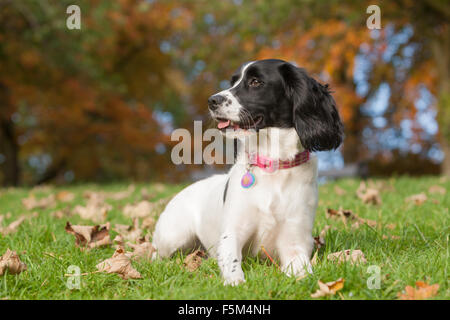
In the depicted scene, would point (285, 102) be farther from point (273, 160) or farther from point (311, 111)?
point (273, 160)

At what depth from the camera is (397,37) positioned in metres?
14.2

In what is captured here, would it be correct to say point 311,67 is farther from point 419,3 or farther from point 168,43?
point 168,43

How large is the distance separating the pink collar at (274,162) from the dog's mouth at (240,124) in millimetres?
179

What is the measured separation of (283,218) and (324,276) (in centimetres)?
49

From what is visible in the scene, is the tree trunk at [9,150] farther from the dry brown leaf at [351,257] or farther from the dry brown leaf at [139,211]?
the dry brown leaf at [351,257]

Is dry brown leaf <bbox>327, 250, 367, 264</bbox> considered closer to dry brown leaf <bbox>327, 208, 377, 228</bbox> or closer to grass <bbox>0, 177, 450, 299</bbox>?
grass <bbox>0, 177, 450, 299</bbox>

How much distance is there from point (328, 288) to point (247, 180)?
805 millimetres

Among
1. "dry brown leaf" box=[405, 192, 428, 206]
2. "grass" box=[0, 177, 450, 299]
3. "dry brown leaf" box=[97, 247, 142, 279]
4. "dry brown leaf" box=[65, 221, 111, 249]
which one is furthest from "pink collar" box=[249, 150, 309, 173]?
"dry brown leaf" box=[405, 192, 428, 206]

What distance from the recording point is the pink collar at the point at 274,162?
2.67 meters

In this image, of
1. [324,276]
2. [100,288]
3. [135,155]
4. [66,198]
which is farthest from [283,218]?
[135,155]

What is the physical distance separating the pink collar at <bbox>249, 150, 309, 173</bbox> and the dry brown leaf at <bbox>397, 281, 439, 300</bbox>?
3.06 feet

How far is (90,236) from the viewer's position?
10.7 ft

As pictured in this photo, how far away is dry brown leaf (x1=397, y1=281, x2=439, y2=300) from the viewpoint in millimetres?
2012

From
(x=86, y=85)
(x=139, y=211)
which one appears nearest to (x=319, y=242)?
(x=139, y=211)
